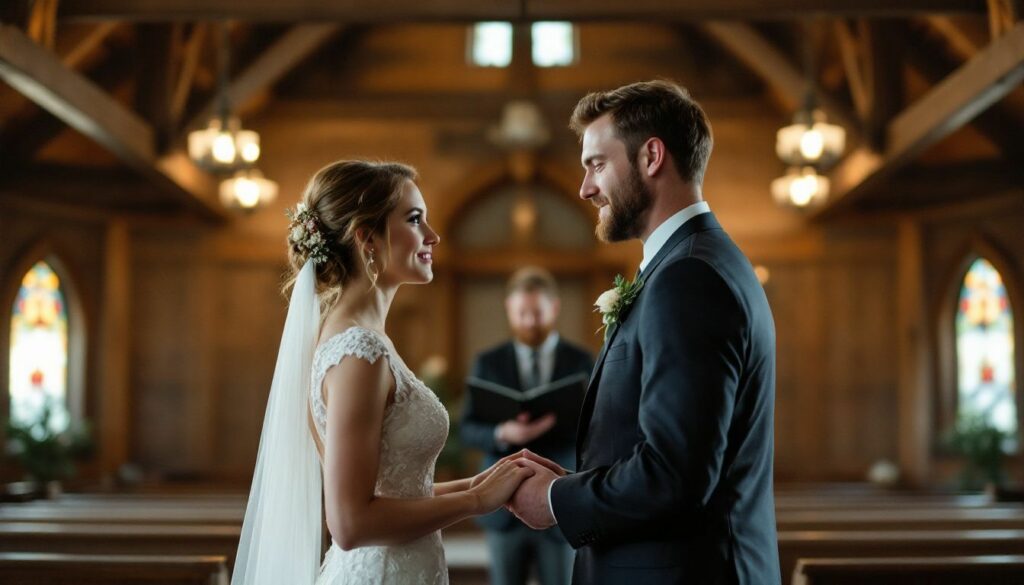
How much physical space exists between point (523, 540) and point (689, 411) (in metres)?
2.65

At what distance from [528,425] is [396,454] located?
2.21m

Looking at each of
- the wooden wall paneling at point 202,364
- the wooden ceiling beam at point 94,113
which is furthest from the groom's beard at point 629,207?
the wooden wall paneling at point 202,364

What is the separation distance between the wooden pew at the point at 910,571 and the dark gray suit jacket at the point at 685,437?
1244 mm

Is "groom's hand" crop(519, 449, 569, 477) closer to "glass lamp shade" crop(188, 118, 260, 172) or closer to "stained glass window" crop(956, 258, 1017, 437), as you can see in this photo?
"glass lamp shade" crop(188, 118, 260, 172)

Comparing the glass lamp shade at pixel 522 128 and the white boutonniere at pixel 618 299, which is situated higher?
the glass lamp shade at pixel 522 128

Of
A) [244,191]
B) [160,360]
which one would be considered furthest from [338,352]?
[160,360]

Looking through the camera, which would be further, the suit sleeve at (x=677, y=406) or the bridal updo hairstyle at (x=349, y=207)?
the bridal updo hairstyle at (x=349, y=207)

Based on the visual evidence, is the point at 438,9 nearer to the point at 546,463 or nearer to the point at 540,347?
the point at 540,347

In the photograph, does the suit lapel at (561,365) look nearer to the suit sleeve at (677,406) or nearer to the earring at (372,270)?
the earring at (372,270)

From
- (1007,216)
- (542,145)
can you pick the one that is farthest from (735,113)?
(1007,216)

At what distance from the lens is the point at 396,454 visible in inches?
106

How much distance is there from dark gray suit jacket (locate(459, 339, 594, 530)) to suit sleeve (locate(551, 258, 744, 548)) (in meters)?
2.49

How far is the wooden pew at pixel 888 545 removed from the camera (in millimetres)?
4410

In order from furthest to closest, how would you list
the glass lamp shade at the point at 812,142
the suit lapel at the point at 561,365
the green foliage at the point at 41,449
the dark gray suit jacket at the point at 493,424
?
1. the green foliage at the point at 41,449
2. the glass lamp shade at the point at 812,142
3. the suit lapel at the point at 561,365
4. the dark gray suit jacket at the point at 493,424
